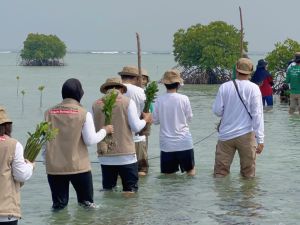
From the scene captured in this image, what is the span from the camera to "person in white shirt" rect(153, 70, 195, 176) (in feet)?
35.0

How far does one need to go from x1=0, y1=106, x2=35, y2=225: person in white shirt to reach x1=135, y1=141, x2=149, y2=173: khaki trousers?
4333 mm

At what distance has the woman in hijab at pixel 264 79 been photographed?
2127 cm

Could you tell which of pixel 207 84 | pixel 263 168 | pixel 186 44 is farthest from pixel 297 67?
pixel 186 44

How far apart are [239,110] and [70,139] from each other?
2.88 m

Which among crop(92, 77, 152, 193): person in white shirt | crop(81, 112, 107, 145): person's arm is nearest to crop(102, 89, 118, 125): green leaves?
crop(92, 77, 152, 193): person in white shirt

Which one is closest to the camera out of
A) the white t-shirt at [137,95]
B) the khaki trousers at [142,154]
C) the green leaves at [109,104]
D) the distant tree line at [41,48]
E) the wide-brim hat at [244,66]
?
the green leaves at [109,104]

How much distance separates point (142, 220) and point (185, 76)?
4199 centimetres

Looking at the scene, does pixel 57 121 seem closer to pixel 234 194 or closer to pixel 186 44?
pixel 234 194

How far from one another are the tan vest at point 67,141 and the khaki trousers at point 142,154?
2489 millimetres

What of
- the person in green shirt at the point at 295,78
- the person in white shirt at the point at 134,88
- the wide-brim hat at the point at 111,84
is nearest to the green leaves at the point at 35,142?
the wide-brim hat at the point at 111,84

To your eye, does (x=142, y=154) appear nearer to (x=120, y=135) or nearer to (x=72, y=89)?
(x=120, y=135)

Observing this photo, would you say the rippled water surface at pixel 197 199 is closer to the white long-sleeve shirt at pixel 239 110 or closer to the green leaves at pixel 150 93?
the white long-sleeve shirt at pixel 239 110

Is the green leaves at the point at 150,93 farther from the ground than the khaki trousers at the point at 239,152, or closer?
farther from the ground

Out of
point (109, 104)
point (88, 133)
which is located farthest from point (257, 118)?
point (88, 133)
